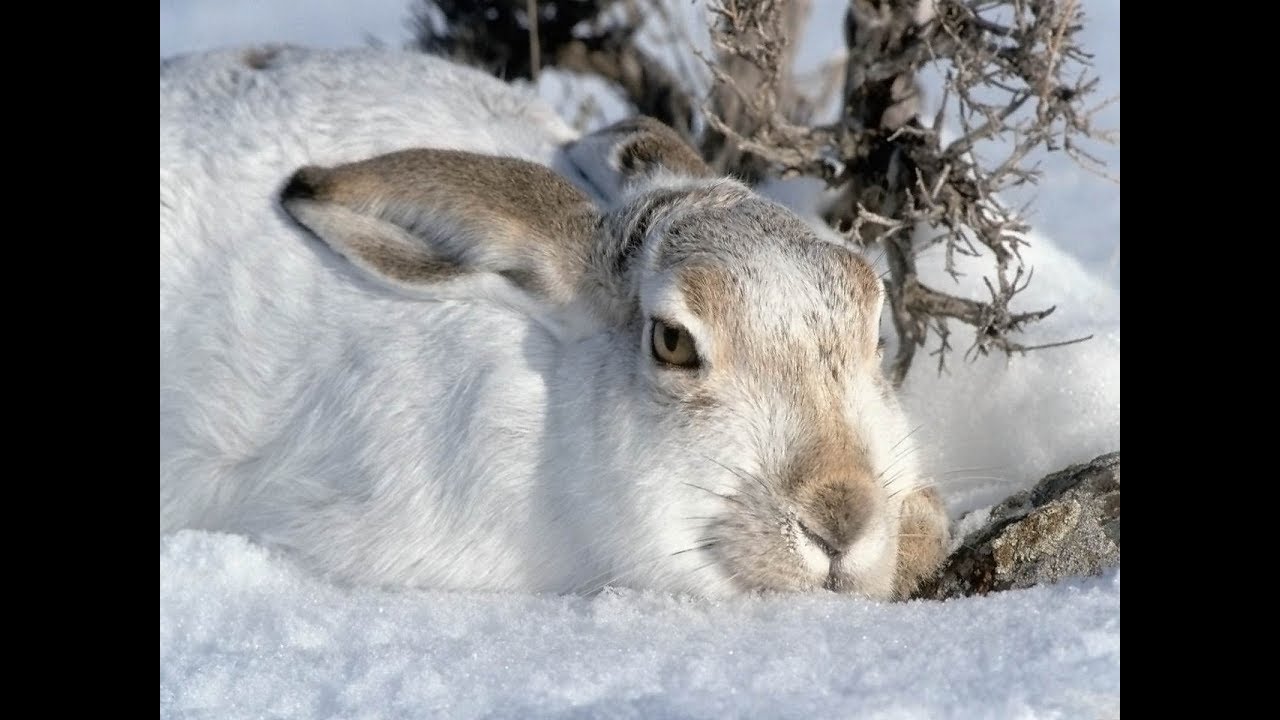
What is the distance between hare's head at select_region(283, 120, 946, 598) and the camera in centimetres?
304

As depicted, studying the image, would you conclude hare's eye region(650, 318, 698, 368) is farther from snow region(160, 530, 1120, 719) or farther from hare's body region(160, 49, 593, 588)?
snow region(160, 530, 1120, 719)

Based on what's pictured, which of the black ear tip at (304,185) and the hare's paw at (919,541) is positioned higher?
the black ear tip at (304,185)

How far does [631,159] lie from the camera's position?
4.34m

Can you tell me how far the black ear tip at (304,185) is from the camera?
3.67 meters

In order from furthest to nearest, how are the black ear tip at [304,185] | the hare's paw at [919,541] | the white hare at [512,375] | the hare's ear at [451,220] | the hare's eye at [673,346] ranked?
the black ear tip at [304,185]
the hare's ear at [451,220]
the hare's paw at [919,541]
the hare's eye at [673,346]
the white hare at [512,375]

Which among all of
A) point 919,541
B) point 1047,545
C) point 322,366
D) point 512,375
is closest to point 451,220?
point 512,375

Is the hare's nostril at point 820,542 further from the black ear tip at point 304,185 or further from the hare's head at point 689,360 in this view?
the black ear tip at point 304,185

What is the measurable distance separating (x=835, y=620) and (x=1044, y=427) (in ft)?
6.34

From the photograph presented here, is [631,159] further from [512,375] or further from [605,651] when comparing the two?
[605,651]

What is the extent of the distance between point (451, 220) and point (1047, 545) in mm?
1716

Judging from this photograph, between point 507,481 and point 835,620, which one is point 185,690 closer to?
point 507,481

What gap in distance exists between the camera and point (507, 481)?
3396mm

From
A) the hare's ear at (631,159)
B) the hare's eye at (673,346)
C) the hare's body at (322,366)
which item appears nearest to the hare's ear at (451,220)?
the hare's body at (322,366)

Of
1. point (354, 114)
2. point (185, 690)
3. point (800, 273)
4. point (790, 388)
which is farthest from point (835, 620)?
point (354, 114)
